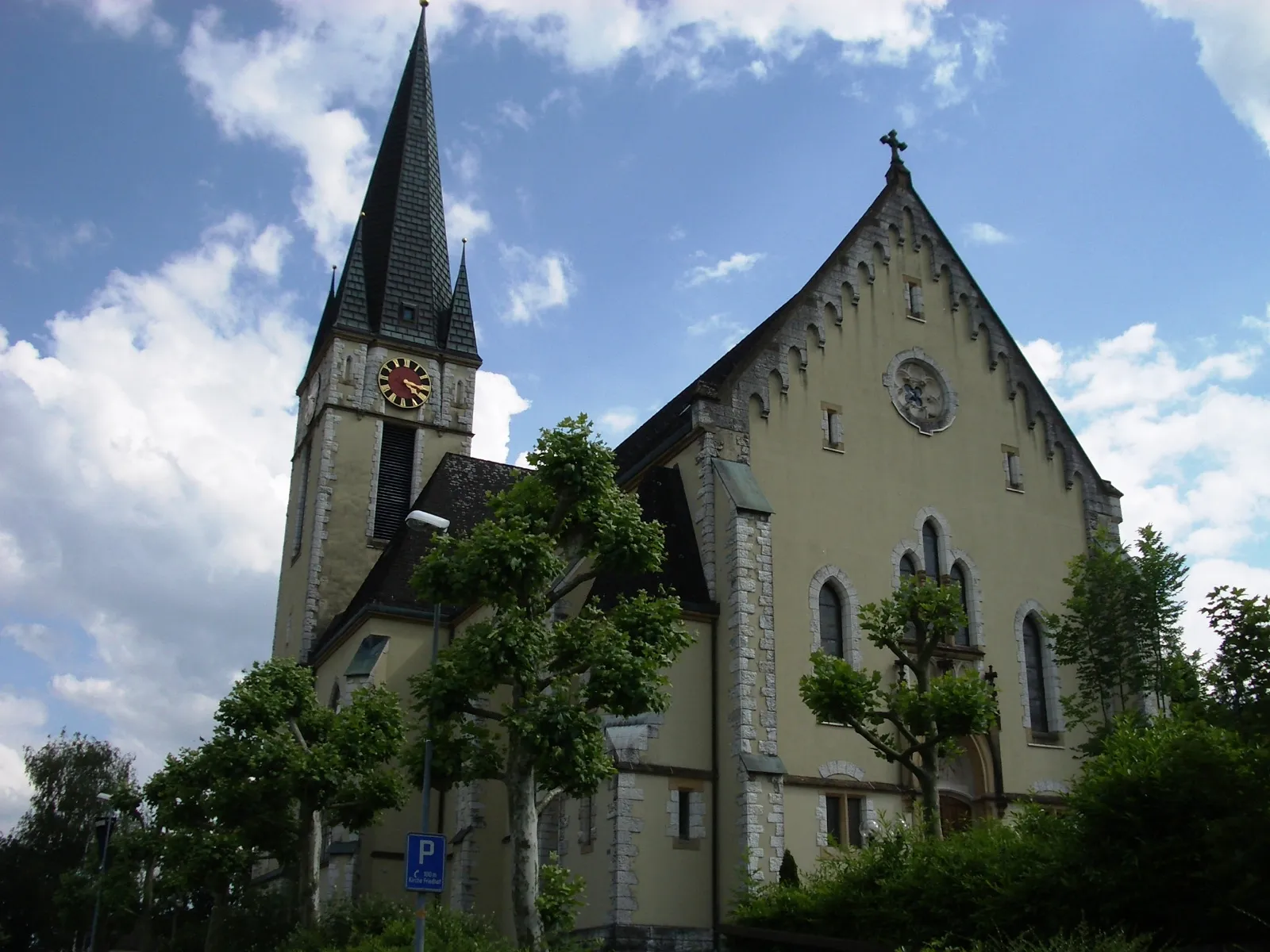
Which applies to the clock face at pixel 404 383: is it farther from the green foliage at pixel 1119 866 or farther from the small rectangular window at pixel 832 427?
the green foliage at pixel 1119 866

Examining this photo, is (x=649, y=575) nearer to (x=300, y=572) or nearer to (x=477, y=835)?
(x=477, y=835)

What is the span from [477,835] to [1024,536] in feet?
47.8

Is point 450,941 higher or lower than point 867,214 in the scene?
lower

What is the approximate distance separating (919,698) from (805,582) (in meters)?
5.60

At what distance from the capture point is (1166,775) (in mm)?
14906

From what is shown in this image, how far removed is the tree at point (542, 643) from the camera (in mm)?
18438

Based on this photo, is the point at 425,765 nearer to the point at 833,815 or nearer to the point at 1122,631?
the point at 833,815

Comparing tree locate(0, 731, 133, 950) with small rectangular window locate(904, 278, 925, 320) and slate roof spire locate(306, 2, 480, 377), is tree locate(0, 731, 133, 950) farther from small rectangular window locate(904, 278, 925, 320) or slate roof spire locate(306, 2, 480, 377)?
small rectangular window locate(904, 278, 925, 320)

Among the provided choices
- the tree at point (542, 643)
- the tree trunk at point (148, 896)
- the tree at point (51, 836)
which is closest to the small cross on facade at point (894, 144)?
the tree at point (542, 643)

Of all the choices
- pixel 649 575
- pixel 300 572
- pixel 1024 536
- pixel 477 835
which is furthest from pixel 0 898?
pixel 1024 536

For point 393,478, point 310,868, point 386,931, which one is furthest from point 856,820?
point 393,478

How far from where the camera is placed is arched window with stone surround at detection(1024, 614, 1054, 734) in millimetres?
27906

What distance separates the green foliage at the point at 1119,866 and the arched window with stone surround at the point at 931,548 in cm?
954

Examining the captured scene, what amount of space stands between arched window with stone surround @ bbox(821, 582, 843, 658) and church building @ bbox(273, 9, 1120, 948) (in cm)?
4
